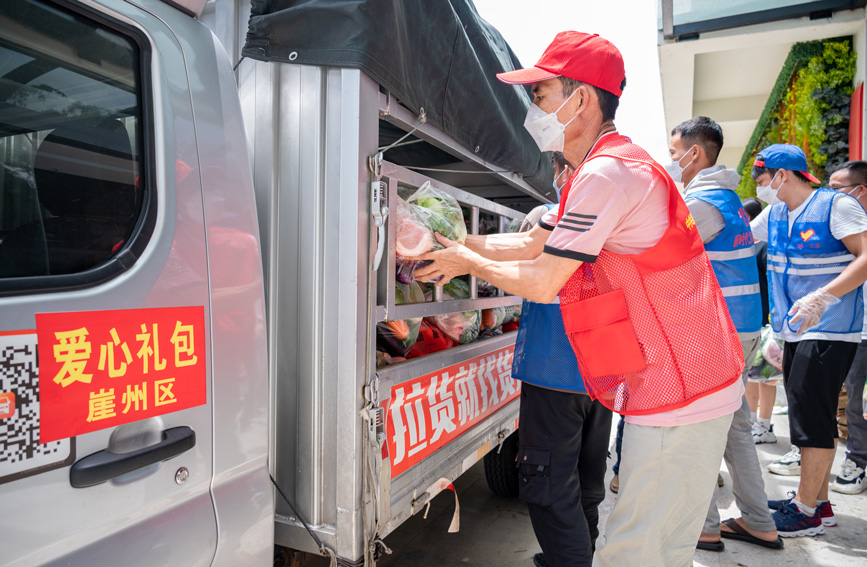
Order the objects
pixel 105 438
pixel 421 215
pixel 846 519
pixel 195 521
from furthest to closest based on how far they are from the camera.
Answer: pixel 846 519 → pixel 421 215 → pixel 195 521 → pixel 105 438

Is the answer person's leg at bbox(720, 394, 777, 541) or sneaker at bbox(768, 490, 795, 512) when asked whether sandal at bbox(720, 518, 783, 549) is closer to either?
person's leg at bbox(720, 394, 777, 541)

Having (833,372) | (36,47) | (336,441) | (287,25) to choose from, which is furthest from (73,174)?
(833,372)

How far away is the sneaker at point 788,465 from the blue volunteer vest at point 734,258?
79.0 inches

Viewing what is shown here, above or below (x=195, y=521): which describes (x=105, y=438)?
above

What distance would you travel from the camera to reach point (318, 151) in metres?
1.64

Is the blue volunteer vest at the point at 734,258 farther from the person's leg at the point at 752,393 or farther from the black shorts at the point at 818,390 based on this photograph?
the person's leg at the point at 752,393

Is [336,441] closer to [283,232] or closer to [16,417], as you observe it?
[283,232]

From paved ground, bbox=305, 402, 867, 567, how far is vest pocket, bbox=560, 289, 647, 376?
172 cm

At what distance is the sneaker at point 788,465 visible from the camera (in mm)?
4230

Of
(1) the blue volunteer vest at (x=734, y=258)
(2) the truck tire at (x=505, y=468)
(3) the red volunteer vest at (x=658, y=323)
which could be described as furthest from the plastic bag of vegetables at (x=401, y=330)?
(1) the blue volunteer vest at (x=734, y=258)

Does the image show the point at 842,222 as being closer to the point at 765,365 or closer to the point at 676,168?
the point at 676,168

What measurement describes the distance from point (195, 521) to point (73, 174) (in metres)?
0.82

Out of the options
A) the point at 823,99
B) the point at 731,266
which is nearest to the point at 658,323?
the point at 731,266

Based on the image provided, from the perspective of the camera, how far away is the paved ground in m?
2.91
